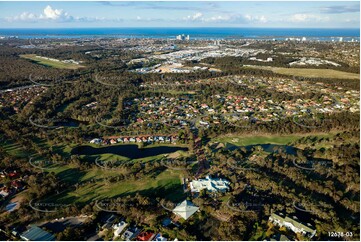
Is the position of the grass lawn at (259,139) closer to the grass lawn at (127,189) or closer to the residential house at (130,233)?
the grass lawn at (127,189)

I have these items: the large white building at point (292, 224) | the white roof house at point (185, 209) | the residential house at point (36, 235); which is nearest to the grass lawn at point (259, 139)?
the white roof house at point (185, 209)

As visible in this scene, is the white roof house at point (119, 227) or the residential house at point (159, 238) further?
the white roof house at point (119, 227)

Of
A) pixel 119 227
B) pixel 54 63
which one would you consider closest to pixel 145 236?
pixel 119 227

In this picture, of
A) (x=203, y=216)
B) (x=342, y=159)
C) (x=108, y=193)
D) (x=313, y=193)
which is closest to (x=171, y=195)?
(x=203, y=216)

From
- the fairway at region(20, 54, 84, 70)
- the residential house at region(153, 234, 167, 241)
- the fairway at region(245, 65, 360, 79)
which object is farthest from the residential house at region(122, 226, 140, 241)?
the fairway at region(20, 54, 84, 70)

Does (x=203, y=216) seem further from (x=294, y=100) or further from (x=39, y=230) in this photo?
(x=294, y=100)

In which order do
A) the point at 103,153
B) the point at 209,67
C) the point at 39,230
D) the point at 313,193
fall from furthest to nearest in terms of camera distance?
the point at 209,67 < the point at 103,153 < the point at 313,193 < the point at 39,230

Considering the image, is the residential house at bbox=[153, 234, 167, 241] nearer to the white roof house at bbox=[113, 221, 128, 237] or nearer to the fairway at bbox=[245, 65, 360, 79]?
the white roof house at bbox=[113, 221, 128, 237]
